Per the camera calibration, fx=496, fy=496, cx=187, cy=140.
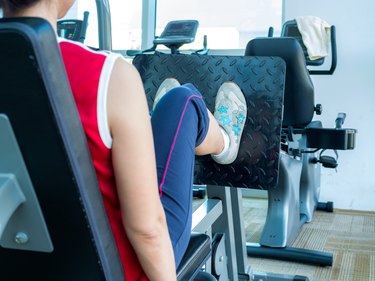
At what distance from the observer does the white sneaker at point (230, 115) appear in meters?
1.40

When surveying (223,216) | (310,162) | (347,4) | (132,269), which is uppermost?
(347,4)

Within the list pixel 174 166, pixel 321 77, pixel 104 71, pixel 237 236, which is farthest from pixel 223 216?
pixel 321 77

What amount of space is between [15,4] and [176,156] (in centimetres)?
42

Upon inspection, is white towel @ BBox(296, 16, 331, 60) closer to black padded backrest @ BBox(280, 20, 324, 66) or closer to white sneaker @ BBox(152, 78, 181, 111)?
black padded backrest @ BBox(280, 20, 324, 66)

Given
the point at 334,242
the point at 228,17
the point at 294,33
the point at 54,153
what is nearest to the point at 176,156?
the point at 54,153

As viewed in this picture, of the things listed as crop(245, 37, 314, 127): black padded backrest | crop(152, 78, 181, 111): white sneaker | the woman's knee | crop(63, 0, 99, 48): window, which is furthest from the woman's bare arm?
A: crop(63, 0, 99, 48): window

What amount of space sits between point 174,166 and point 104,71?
33cm

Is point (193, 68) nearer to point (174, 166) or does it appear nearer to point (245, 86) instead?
point (245, 86)

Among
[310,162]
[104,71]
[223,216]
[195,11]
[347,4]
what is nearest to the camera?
[104,71]

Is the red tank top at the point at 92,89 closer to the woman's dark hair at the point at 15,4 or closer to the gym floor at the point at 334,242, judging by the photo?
the woman's dark hair at the point at 15,4

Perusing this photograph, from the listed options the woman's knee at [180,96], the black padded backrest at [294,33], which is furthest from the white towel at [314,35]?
the woman's knee at [180,96]

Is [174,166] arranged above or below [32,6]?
below

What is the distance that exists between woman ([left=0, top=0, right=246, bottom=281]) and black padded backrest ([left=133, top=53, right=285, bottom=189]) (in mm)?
444

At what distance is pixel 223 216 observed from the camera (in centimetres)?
165
